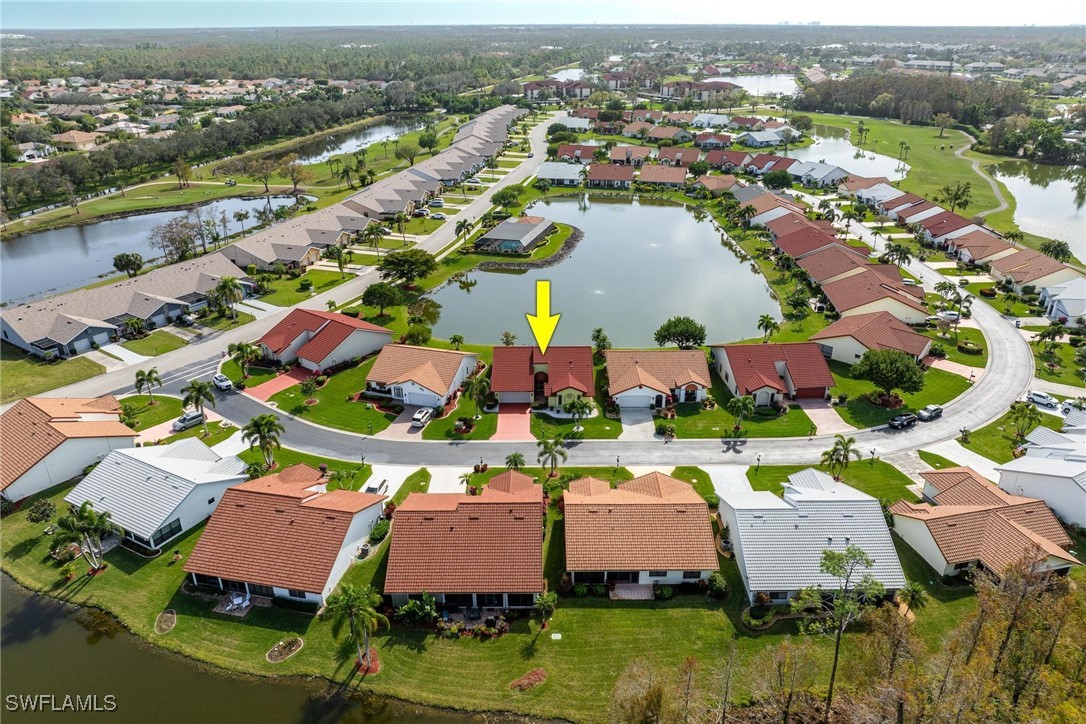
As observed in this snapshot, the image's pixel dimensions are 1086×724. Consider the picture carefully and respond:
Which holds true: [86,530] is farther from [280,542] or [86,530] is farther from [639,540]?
[639,540]

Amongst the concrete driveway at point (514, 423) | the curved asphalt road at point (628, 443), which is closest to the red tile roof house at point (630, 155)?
the curved asphalt road at point (628, 443)

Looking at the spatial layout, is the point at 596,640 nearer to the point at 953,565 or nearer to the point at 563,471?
the point at 563,471

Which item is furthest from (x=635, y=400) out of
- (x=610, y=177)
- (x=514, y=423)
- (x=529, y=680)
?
(x=610, y=177)

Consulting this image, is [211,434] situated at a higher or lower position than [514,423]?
higher

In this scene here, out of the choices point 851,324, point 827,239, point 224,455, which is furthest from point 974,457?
point 224,455

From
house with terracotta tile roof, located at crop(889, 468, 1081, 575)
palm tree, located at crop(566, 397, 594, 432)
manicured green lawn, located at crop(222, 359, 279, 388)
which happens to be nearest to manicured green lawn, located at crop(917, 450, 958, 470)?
house with terracotta tile roof, located at crop(889, 468, 1081, 575)

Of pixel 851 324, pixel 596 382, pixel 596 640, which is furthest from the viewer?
pixel 851 324

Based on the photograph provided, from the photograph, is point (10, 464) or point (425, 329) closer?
point (10, 464)
